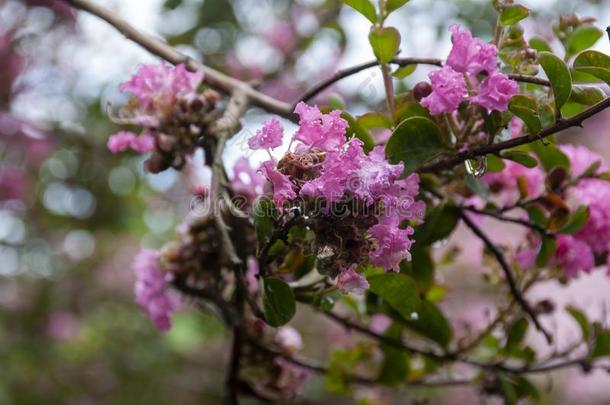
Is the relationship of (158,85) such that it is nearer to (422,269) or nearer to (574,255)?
(422,269)

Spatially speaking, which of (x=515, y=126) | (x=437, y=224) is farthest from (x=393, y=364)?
(x=515, y=126)

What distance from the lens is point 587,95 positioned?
2.40ft

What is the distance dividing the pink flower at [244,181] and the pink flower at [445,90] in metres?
0.27

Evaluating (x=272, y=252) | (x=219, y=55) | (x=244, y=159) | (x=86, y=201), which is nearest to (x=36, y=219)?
(x=86, y=201)

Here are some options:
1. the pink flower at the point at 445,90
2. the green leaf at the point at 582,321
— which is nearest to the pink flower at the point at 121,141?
the pink flower at the point at 445,90

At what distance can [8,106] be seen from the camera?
7.41 feet

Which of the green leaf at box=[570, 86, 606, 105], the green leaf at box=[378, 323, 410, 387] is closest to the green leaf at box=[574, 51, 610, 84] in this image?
the green leaf at box=[570, 86, 606, 105]

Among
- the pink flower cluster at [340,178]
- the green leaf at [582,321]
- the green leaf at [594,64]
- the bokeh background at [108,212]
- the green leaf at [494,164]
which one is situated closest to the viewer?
the pink flower cluster at [340,178]

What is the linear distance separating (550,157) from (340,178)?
0.40 meters

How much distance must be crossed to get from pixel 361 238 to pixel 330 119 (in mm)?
104

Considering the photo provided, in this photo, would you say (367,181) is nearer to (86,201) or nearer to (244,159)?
(244,159)

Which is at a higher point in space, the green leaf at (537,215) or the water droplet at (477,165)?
the water droplet at (477,165)

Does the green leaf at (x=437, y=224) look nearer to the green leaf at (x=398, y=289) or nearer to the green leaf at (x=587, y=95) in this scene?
the green leaf at (x=398, y=289)

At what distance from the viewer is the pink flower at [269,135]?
0.63 metres
